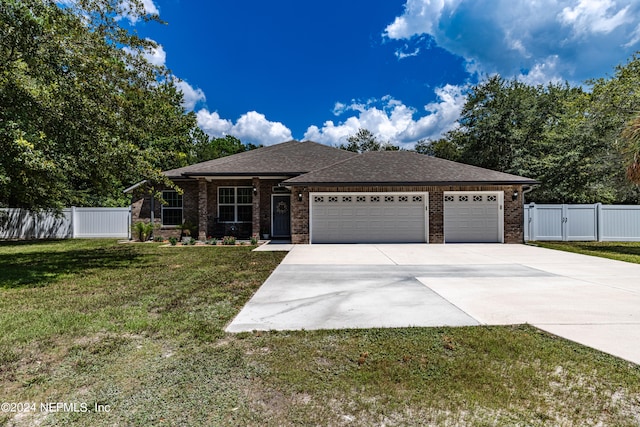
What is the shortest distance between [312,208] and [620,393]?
36.1 ft

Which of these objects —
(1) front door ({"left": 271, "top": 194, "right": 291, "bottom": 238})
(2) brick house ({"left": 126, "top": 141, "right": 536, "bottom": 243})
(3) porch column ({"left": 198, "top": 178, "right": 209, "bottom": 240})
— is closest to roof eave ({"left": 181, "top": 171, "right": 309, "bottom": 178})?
(2) brick house ({"left": 126, "top": 141, "right": 536, "bottom": 243})

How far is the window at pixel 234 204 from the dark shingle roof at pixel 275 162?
1.24 m

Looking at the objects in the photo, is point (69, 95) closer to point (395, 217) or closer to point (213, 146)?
point (395, 217)

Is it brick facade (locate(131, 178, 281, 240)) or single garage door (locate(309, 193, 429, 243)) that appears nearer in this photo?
single garage door (locate(309, 193, 429, 243))

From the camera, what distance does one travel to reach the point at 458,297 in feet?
16.0

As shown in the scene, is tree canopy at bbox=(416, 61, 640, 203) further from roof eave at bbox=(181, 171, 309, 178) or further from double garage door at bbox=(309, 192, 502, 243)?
roof eave at bbox=(181, 171, 309, 178)

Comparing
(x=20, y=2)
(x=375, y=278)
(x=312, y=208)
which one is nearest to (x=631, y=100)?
(x=312, y=208)

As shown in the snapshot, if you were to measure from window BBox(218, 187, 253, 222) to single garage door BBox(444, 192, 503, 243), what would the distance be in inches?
346

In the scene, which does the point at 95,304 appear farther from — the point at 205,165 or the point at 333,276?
the point at 205,165

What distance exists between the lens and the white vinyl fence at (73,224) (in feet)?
50.8

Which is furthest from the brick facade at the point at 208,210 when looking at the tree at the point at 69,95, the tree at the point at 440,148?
the tree at the point at 440,148

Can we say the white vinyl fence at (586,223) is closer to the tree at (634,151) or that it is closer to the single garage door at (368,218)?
the tree at (634,151)

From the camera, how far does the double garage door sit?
12758 mm

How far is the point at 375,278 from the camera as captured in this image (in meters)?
6.28
